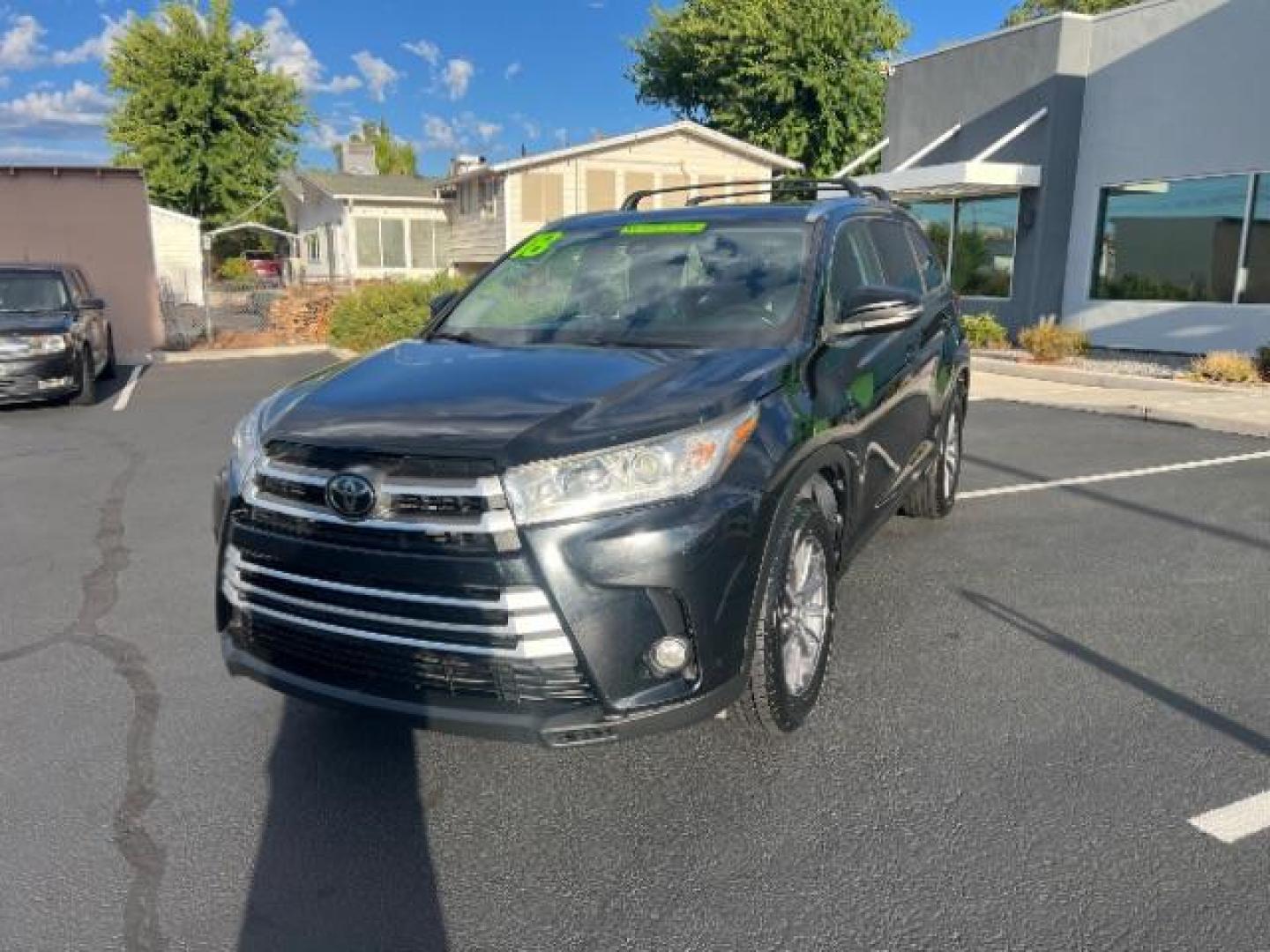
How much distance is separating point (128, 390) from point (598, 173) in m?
19.1

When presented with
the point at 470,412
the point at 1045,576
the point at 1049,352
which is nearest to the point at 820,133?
the point at 1049,352

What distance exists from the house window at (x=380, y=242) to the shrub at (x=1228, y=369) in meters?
31.7

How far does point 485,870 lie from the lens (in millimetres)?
2701

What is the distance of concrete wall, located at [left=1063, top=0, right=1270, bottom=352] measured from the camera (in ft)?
43.6

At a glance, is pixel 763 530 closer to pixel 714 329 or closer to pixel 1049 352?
pixel 714 329

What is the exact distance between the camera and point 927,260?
19.2 feet

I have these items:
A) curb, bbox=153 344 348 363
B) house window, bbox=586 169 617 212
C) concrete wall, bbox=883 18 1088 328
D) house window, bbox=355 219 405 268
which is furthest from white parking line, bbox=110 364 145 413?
house window, bbox=355 219 405 268

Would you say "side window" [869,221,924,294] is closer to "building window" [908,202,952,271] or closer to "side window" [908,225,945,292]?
"side window" [908,225,945,292]

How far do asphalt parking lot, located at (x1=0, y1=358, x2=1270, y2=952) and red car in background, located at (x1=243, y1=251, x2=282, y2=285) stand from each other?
1754 inches

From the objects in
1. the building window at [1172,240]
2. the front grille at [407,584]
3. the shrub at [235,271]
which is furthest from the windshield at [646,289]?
the shrub at [235,271]

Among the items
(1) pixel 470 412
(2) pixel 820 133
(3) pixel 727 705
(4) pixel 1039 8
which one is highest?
(4) pixel 1039 8

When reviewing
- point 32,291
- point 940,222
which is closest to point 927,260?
point 32,291

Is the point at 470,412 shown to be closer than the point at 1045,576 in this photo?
Yes

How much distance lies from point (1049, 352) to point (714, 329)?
11.6m
